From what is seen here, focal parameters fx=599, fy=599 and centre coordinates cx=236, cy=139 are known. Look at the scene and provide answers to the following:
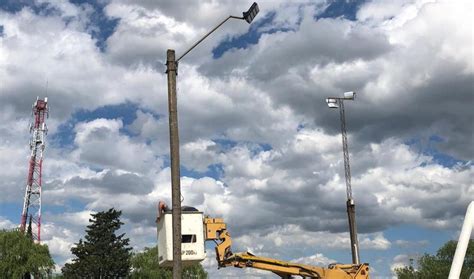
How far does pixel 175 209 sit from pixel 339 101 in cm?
2336

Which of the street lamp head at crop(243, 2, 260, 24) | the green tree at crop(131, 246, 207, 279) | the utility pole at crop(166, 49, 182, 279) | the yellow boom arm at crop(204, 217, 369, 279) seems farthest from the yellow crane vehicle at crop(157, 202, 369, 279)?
the green tree at crop(131, 246, 207, 279)

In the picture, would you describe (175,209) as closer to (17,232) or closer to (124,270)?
(17,232)

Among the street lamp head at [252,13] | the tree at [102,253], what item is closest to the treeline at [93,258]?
the tree at [102,253]

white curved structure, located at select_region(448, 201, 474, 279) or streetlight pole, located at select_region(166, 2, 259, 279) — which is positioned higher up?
streetlight pole, located at select_region(166, 2, 259, 279)

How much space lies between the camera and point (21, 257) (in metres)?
67.1

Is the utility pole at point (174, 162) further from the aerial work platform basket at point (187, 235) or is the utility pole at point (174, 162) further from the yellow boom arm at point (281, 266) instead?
the yellow boom arm at point (281, 266)

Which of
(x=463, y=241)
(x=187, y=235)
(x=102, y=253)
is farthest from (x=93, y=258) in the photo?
Answer: (x=463, y=241)

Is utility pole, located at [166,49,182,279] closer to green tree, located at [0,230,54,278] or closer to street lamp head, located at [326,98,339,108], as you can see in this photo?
street lamp head, located at [326,98,339,108]

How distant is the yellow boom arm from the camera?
23.4m

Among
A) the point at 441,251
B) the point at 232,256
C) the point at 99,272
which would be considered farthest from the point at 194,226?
the point at 441,251

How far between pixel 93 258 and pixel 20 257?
13.6m

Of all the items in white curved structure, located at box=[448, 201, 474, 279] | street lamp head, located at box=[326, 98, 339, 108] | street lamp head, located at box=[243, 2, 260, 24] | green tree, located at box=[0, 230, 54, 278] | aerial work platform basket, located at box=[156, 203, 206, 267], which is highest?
street lamp head, located at box=[326, 98, 339, 108]

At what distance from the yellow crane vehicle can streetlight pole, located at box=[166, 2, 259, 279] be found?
2.58m

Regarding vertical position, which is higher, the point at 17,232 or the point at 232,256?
the point at 17,232
